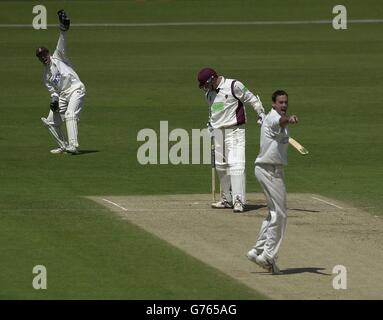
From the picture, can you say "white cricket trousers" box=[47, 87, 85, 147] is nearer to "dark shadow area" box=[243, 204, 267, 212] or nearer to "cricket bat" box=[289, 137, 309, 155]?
"dark shadow area" box=[243, 204, 267, 212]

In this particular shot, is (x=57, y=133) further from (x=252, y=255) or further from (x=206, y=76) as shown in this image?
(x=252, y=255)

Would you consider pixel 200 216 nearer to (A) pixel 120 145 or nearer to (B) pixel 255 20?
(A) pixel 120 145

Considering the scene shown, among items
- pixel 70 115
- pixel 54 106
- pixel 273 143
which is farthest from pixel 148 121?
pixel 273 143

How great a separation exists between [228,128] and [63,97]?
6.44 m

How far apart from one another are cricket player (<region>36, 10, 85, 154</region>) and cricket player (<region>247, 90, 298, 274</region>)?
10266 millimetres

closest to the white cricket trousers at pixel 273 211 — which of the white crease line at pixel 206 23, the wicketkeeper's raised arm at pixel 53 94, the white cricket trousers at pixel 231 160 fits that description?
the white cricket trousers at pixel 231 160

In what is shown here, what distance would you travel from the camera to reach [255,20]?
1790 inches

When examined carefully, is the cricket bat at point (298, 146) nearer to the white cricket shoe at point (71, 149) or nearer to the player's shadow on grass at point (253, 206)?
the player's shadow on grass at point (253, 206)

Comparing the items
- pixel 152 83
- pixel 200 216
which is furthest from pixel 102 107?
pixel 200 216

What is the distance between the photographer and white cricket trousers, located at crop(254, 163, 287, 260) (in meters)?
16.2

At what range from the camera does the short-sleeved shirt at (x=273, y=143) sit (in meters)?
16.2

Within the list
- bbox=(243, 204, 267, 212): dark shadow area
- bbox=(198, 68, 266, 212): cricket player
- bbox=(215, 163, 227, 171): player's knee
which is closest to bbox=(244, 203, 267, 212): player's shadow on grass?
bbox=(243, 204, 267, 212): dark shadow area

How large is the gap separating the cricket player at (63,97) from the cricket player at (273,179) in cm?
1027

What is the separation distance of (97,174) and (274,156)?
28.2 feet
